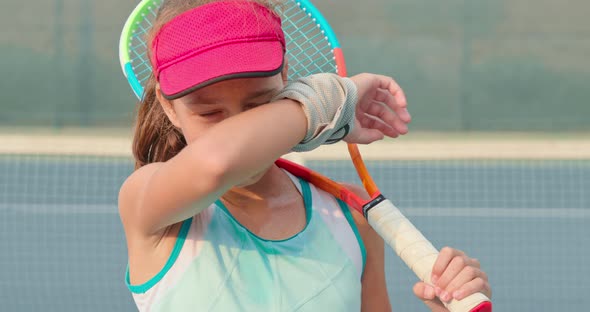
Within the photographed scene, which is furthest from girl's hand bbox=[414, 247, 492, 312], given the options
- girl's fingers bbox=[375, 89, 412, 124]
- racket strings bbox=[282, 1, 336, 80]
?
racket strings bbox=[282, 1, 336, 80]

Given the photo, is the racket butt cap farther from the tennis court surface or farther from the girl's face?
the tennis court surface

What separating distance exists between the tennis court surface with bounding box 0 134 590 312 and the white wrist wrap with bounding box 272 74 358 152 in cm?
296

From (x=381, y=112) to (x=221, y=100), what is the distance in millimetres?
418

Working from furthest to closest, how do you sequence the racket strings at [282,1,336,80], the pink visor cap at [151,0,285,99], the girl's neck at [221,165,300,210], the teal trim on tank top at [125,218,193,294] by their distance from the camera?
1. the racket strings at [282,1,336,80]
2. the girl's neck at [221,165,300,210]
3. the teal trim on tank top at [125,218,193,294]
4. the pink visor cap at [151,0,285,99]

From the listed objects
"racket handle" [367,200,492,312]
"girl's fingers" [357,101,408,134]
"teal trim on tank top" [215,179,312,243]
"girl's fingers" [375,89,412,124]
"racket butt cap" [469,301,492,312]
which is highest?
"girl's fingers" [375,89,412,124]

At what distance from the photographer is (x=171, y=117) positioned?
1677mm

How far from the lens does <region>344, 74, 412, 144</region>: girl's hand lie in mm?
1774

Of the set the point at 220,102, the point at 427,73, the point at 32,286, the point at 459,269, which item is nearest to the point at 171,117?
the point at 220,102

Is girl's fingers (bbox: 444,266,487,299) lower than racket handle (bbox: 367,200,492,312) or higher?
higher

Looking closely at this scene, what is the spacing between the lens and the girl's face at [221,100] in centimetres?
152

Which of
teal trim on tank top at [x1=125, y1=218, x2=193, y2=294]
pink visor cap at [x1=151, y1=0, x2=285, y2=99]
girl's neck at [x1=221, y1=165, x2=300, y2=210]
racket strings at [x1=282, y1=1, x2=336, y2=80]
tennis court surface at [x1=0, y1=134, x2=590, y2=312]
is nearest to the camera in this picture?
pink visor cap at [x1=151, y1=0, x2=285, y2=99]

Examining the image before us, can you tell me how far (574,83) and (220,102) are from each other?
11148 mm

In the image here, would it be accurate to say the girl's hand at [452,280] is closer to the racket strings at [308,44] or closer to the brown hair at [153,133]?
the brown hair at [153,133]

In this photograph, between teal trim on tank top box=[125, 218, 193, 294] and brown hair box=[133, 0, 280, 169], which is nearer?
teal trim on tank top box=[125, 218, 193, 294]
